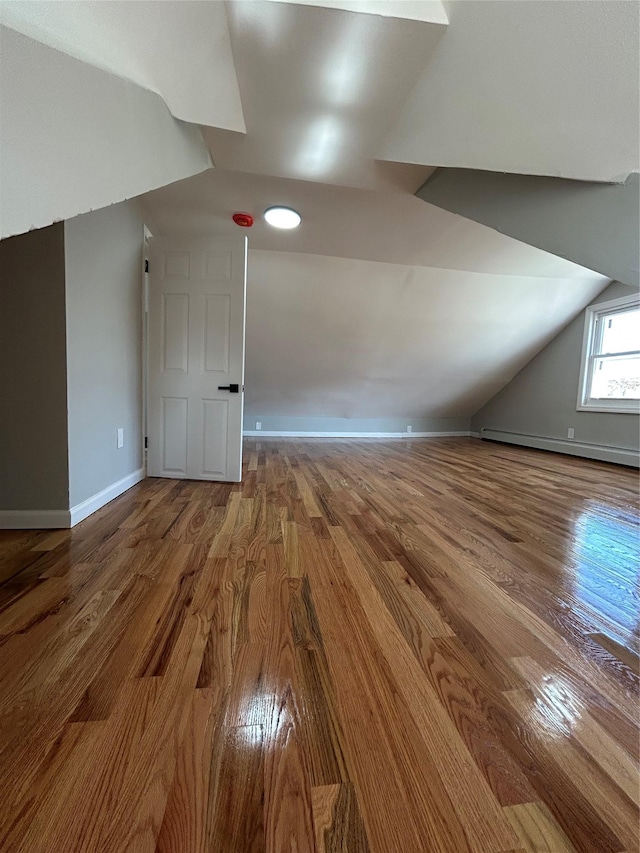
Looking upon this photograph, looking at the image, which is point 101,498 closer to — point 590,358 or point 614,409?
point 614,409

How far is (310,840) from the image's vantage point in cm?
57

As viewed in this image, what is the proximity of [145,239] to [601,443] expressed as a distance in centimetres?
575

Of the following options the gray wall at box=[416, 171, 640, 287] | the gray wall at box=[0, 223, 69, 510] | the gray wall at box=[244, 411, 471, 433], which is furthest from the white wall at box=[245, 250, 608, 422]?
the gray wall at box=[0, 223, 69, 510]

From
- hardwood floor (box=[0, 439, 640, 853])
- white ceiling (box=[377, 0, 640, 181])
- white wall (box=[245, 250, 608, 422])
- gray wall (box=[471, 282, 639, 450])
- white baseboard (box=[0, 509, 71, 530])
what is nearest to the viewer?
hardwood floor (box=[0, 439, 640, 853])

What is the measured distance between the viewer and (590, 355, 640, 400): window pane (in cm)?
446

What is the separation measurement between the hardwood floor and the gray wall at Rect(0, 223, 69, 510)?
281 mm

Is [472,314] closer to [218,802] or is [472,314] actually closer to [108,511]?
[108,511]

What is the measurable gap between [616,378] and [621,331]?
621 millimetres

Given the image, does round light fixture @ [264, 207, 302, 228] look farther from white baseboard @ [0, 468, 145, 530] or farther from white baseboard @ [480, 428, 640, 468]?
white baseboard @ [480, 428, 640, 468]

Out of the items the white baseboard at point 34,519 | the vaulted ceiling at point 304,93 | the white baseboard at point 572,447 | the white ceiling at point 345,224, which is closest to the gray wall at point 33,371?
the white baseboard at point 34,519

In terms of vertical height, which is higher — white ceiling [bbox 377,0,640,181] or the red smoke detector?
the red smoke detector

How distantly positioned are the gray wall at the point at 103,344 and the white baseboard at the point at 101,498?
0.03 m

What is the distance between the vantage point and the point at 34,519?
188 centimetres

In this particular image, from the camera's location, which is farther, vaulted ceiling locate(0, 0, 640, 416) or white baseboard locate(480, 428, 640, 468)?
white baseboard locate(480, 428, 640, 468)
